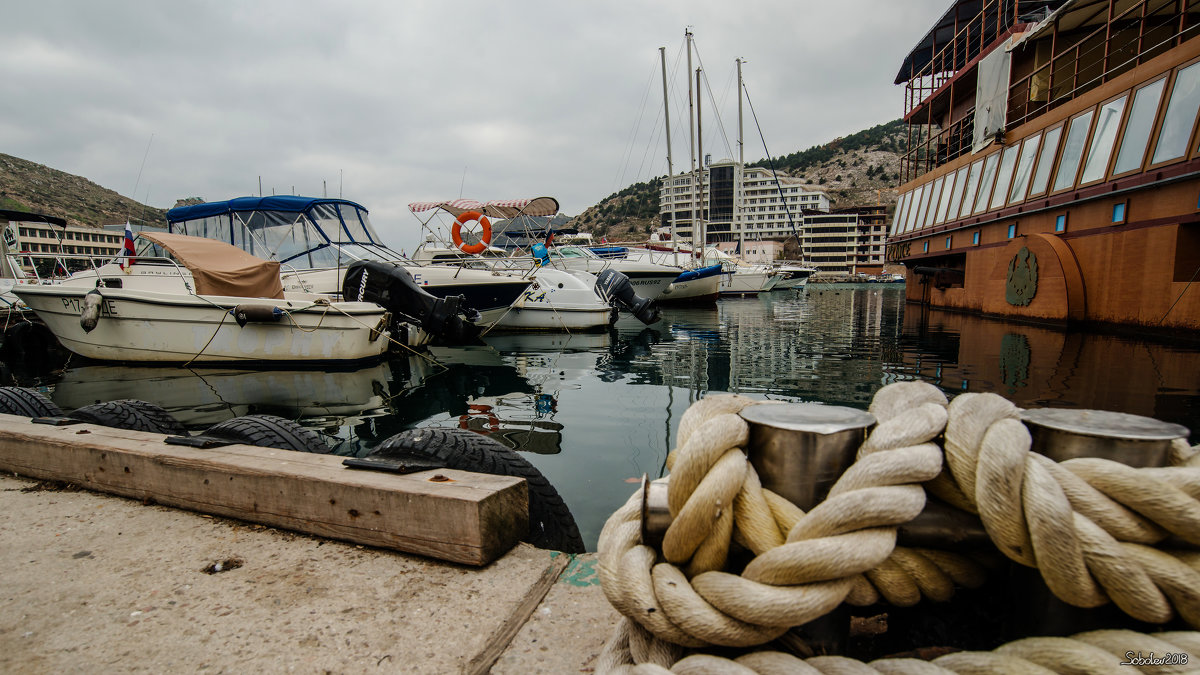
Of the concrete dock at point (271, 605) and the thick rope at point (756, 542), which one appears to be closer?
the thick rope at point (756, 542)

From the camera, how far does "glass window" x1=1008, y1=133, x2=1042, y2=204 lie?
13.0 meters

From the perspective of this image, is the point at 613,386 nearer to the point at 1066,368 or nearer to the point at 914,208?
the point at 1066,368

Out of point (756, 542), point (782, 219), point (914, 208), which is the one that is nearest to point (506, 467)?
point (756, 542)

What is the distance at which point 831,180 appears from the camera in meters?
138

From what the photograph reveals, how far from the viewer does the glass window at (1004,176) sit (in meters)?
13.9

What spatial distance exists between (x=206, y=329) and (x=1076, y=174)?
16565 mm

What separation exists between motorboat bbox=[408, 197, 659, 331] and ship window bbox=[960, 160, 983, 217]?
A: 9645 millimetres

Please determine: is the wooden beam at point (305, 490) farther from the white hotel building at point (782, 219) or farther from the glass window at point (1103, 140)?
the white hotel building at point (782, 219)

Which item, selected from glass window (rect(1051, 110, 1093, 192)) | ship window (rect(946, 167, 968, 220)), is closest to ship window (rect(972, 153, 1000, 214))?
ship window (rect(946, 167, 968, 220))

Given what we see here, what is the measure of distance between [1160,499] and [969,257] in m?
18.1

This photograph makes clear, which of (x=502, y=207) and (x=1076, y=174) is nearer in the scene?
(x=1076, y=174)

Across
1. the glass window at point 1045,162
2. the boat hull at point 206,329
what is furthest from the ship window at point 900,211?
the boat hull at point 206,329

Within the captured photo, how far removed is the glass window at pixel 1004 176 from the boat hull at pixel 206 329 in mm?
15493

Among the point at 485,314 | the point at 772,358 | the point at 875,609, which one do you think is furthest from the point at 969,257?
the point at 875,609
